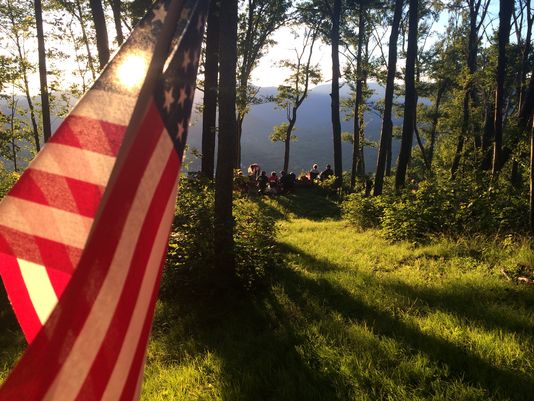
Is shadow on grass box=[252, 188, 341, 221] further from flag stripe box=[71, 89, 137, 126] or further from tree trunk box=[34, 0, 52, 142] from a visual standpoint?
flag stripe box=[71, 89, 137, 126]

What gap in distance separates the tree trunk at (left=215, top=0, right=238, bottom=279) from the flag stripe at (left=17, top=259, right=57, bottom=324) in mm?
4578

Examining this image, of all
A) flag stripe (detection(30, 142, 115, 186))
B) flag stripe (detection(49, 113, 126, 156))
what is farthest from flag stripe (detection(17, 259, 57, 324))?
flag stripe (detection(49, 113, 126, 156))

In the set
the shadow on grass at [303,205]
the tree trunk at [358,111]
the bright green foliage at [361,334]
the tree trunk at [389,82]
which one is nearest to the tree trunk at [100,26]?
the shadow on grass at [303,205]

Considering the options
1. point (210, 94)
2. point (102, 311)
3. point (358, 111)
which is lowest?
point (102, 311)

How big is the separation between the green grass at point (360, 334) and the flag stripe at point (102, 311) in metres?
2.54

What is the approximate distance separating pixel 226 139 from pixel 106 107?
483cm

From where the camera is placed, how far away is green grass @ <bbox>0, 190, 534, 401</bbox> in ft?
10.9

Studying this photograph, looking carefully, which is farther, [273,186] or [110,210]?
[273,186]

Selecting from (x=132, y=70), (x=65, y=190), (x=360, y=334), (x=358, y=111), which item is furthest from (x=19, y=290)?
(x=358, y=111)

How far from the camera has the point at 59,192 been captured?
52.7 inches

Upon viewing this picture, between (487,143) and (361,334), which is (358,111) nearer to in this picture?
(487,143)

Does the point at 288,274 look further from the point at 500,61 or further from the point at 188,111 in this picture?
the point at 500,61

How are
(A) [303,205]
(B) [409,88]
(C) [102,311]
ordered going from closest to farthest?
1. (C) [102,311]
2. (B) [409,88]
3. (A) [303,205]

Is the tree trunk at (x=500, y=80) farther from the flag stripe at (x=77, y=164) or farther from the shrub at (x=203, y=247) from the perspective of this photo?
the flag stripe at (x=77, y=164)
